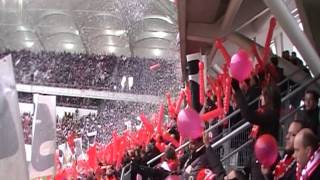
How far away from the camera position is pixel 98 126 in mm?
29734

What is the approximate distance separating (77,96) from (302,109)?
29.6 metres

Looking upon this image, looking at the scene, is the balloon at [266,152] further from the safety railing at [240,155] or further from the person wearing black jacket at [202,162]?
the safety railing at [240,155]

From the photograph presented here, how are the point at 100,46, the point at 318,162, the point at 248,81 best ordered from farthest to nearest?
the point at 100,46
the point at 248,81
the point at 318,162

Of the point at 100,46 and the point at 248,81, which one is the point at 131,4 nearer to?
the point at 100,46

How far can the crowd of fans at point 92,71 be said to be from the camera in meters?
34.0

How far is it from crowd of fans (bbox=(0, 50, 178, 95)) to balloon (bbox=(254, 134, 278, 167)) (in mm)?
27482

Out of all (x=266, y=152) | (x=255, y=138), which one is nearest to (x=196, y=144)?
(x=255, y=138)

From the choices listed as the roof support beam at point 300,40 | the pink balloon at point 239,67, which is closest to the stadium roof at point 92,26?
the roof support beam at point 300,40

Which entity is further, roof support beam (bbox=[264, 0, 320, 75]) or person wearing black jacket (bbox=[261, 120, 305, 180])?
roof support beam (bbox=[264, 0, 320, 75])

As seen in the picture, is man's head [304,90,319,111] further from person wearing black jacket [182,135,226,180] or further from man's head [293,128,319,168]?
man's head [293,128,319,168]

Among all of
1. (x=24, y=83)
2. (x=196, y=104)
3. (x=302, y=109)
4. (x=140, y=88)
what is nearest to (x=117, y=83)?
(x=140, y=88)

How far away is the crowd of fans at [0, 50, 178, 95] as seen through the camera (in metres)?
34.0

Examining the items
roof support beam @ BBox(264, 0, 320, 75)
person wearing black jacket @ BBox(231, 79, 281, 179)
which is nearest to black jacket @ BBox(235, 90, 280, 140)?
person wearing black jacket @ BBox(231, 79, 281, 179)

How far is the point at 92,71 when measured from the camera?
3650cm
